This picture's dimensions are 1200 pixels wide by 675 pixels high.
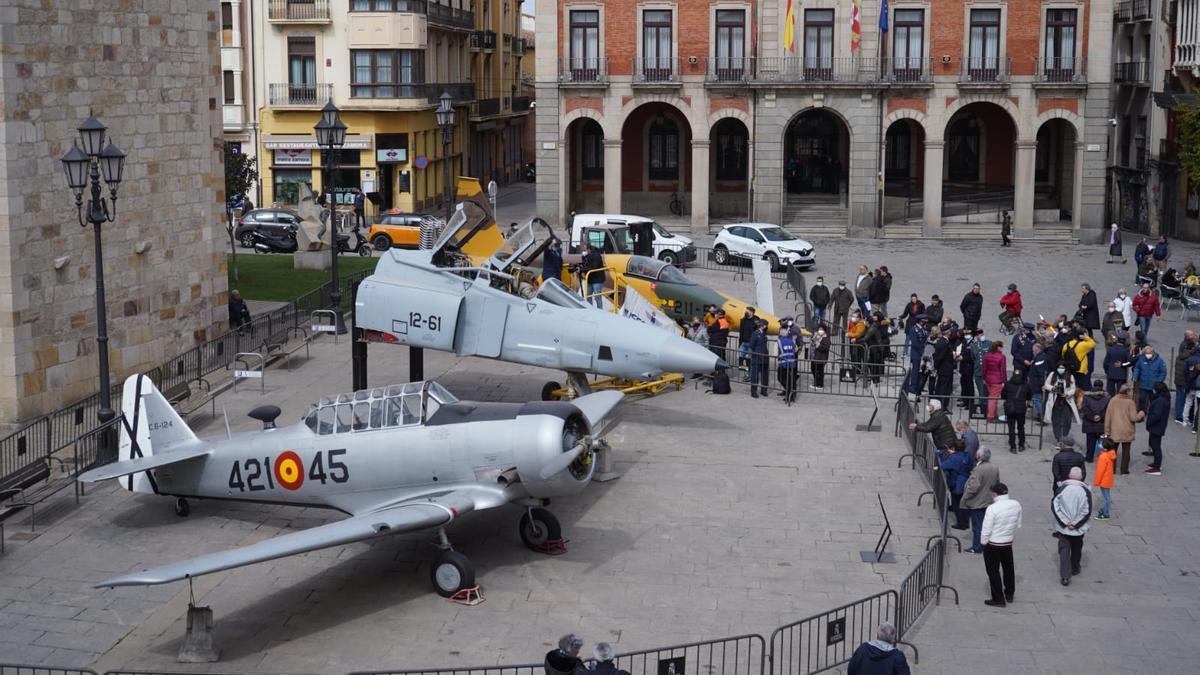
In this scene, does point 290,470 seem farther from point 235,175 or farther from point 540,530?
point 235,175

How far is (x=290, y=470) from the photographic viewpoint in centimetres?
1966

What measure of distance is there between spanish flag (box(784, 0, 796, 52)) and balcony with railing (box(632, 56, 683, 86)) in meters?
4.18

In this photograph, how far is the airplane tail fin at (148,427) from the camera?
2094cm

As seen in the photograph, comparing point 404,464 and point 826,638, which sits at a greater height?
point 404,464

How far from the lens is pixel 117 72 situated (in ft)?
91.2

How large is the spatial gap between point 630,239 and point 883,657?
31085mm

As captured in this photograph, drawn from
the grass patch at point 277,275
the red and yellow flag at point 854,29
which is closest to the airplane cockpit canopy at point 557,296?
the grass patch at point 277,275

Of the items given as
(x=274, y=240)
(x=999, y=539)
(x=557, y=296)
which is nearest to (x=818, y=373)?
(x=557, y=296)

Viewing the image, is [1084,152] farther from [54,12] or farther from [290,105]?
[54,12]

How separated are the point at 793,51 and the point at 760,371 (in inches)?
1105

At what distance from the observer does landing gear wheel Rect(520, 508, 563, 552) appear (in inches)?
781

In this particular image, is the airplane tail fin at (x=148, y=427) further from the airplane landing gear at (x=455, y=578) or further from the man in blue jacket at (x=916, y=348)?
the man in blue jacket at (x=916, y=348)

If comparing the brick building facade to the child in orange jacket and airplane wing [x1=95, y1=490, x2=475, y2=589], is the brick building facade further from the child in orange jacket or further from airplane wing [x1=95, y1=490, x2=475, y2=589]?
airplane wing [x1=95, y1=490, x2=475, y2=589]

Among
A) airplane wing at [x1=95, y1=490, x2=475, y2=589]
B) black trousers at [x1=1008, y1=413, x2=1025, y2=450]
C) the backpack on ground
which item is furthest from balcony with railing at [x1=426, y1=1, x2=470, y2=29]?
airplane wing at [x1=95, y1=490, x2=475, y2=589]
